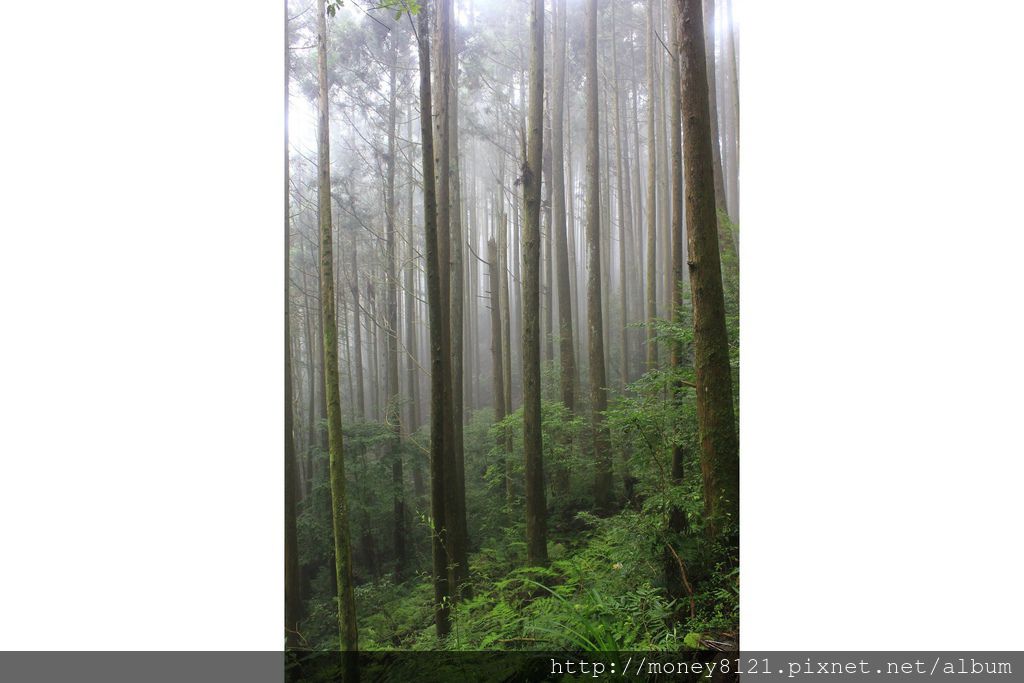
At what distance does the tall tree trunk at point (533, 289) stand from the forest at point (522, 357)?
0.02 m

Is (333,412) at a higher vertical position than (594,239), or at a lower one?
lower

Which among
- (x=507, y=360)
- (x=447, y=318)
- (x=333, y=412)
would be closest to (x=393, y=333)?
(x=507, y=360)

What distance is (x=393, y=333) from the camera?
19.8ft

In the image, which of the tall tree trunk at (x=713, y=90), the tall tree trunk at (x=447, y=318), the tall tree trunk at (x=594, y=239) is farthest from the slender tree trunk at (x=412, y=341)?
the tall tree trunk at (x=713, y=90)

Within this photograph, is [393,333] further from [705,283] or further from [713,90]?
[705,283]

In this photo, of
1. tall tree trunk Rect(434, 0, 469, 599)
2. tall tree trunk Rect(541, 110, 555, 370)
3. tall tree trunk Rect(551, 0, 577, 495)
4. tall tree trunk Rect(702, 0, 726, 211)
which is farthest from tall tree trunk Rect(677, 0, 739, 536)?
tall tree trunk Rect(541, 110, 555, 370)

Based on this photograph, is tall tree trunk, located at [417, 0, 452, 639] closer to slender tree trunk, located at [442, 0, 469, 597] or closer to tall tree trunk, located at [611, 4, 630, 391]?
slender tree trunk, located at [442, 0, 469, 597]

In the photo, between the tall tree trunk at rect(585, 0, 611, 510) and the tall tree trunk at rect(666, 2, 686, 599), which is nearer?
the tall tree trunk at rect(666, 2, 686, 599)

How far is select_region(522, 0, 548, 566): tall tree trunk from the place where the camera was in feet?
11.1

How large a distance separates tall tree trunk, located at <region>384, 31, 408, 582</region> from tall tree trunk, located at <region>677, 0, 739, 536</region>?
13.8ft

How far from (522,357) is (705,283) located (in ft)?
7.29

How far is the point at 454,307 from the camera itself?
16.6 feet
